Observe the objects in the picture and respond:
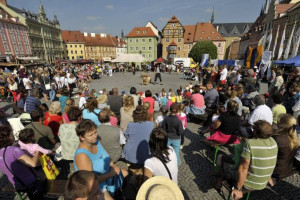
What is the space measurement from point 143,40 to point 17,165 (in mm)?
59447

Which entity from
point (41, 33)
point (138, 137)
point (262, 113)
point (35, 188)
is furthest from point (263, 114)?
point (41, 33)

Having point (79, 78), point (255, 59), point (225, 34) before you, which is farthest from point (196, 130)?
point (225, 34)

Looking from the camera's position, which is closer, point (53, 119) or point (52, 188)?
point (52, 188)

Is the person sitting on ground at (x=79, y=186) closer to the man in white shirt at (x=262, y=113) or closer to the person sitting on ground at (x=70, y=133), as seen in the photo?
the person sitting on ground at (x=70, y=133)

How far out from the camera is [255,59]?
485 inches

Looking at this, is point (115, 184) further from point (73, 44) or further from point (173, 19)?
point (73, 44)

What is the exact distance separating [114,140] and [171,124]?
1367 mm

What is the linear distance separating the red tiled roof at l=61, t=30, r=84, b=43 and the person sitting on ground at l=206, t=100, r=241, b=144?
2979 inches

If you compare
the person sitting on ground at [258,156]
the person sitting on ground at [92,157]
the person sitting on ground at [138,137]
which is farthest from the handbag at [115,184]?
the person sitting on ground at [258,156]

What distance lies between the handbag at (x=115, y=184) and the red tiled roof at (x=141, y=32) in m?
59.0

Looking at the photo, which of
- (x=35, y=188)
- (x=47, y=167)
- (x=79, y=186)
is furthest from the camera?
(x=47, y=167)

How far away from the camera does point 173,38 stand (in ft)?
177

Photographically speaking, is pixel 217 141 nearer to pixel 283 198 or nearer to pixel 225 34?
pixel 283 198

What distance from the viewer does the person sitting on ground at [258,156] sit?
95.3 inches
